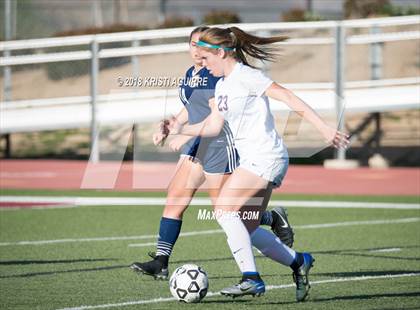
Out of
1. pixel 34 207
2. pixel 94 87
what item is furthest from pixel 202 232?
pixel 94 87

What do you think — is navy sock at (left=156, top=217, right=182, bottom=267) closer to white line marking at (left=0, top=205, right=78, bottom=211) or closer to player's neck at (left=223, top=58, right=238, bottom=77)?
player's neck at (left=223, top=58, right=238, bottom=77)

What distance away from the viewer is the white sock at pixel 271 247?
843 cm

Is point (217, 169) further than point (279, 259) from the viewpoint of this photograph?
Yes

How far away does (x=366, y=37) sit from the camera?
21109 mm

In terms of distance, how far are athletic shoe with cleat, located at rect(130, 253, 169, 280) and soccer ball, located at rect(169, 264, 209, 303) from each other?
859 millimetres

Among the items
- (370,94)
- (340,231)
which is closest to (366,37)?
(370,94)

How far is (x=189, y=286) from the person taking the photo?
8266 mm

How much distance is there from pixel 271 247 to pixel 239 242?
410mm

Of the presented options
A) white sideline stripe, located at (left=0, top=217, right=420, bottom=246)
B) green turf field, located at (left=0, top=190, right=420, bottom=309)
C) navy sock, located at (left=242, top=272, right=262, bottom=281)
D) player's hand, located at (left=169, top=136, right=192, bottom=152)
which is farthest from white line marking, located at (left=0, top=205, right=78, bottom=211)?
navy sock, located at (left=242, top=272, right=262, bottom=281)

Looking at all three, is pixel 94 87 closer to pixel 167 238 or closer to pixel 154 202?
pixel 154 202

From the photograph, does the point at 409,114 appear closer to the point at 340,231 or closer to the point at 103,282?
the point at 340,231

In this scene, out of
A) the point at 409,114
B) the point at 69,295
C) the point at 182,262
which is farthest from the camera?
the point at 409,114

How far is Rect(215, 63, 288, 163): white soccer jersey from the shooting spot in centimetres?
807

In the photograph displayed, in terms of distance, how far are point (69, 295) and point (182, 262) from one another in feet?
7.21
